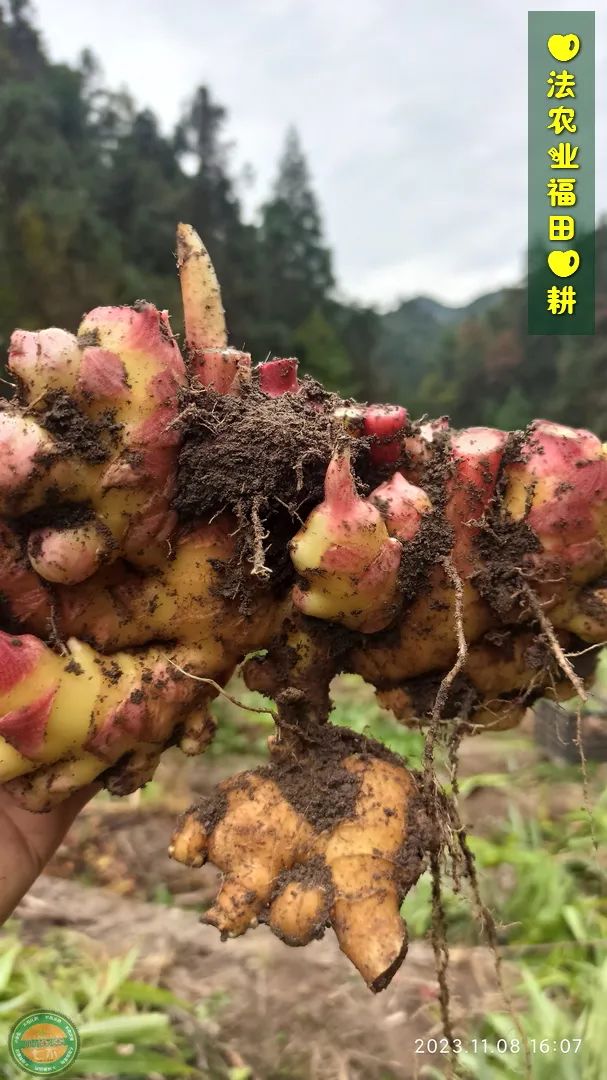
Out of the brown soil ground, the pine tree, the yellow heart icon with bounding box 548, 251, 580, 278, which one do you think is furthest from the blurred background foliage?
the brown soil ground

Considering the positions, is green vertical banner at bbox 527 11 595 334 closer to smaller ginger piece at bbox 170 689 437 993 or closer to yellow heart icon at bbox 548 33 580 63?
yellow heart icon at bbox 548 33 580 63

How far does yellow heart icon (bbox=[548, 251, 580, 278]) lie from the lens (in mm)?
3799

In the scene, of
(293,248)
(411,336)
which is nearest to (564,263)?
(293,248)

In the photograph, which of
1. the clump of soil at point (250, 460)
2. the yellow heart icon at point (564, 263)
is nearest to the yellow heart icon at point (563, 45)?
the yellow heart icon at point (564, 263)

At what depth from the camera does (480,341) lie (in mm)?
10305

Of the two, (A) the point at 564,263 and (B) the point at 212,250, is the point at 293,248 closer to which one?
(B) the point at 212,250

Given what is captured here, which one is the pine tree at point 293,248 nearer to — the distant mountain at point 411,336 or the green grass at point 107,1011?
the distant mountain at point 411,336

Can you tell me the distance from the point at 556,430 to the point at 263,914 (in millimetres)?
735

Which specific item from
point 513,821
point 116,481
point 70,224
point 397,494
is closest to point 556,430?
point 397,494

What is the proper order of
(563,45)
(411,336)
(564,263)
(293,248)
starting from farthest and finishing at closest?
1. (411,336)
2. (293,248)
3. (564,263)
4. (563,45)

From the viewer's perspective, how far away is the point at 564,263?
389 cm

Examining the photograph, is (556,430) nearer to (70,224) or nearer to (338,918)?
(338,918)
